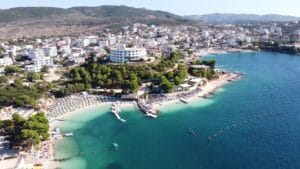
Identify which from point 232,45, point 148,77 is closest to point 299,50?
point 232,45

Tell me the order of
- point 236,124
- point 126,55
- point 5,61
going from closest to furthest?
point 236,124 → point 126,55 → point 5,61

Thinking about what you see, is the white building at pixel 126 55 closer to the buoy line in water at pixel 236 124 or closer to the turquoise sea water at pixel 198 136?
the turquoise sea water at pixel 198 136

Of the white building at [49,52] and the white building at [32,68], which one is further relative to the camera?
the white building at [49,52]

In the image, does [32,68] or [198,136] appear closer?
[198,136]

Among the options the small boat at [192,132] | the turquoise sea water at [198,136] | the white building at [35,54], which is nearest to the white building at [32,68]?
the white building at [35,54]

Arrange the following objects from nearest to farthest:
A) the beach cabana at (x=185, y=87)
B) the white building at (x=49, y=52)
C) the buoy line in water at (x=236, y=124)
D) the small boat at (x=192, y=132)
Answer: the buoy line in water at (x=236, y=124)
the small boat at (x=192, y=132)
the beach cabana at (x=185, y=87)
the white building at (x=49, y=52)

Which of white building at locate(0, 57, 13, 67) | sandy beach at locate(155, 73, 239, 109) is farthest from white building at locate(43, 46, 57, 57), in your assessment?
sandy beach at locate(155, 73, 239, 109)

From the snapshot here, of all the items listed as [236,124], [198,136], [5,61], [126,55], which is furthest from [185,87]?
[5,61]

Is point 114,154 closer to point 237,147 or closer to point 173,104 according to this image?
point 237,147

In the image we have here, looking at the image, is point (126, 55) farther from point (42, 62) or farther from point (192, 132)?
point (192, 132)
